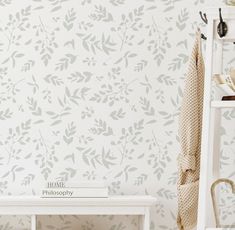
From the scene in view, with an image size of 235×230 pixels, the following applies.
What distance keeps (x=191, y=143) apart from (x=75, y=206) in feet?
1.99

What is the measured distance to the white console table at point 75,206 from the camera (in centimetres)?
251

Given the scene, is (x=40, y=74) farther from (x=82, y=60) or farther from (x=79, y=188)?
(x=79, y=188)

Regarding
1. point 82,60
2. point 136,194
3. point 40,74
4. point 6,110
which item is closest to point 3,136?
point 6,110

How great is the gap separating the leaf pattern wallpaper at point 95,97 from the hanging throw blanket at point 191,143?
1.42ft

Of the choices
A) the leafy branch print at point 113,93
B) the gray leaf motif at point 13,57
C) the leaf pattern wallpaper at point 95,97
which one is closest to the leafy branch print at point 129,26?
the leaf pattern wallpaper at point 95,97

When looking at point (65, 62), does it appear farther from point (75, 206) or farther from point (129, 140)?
point (75, 206)

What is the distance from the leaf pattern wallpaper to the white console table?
0.79 feet

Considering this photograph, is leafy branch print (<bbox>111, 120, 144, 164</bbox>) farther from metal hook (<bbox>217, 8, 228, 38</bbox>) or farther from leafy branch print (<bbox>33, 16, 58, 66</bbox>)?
metal hook (<bbox>217, 8, 228, 38</bbox>)

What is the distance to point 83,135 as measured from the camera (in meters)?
2.78

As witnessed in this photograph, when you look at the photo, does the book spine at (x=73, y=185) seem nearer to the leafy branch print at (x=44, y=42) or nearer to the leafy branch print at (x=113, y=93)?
the leafy branch print at (x=113, y=93)

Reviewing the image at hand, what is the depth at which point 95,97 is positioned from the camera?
9.12 ft

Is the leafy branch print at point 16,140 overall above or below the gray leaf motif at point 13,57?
below

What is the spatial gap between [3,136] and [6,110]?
5.0 inches

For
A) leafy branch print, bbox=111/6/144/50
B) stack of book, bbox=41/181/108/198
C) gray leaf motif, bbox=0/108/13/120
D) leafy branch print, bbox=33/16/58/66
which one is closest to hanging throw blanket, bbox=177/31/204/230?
stack of book, bbox=41/181/108/198
